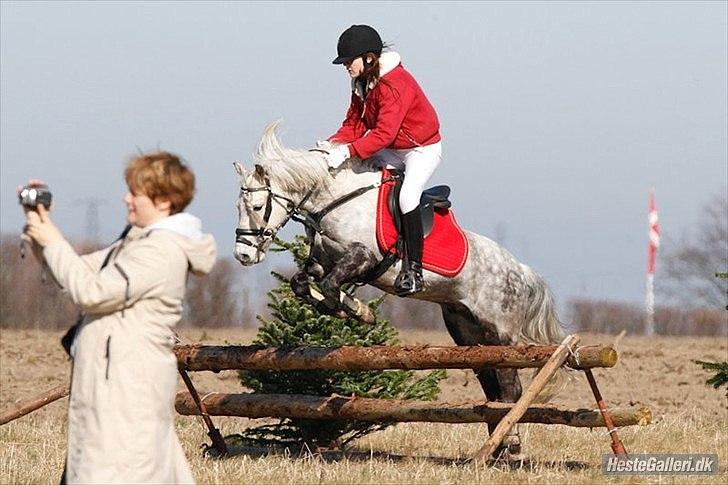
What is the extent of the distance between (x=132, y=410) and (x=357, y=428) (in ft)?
19.3

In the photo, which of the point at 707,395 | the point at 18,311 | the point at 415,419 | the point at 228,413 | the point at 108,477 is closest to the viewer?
the point at 108,477

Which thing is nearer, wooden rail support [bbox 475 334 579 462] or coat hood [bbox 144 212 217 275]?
coat hood [bbox 144 212 217 275]

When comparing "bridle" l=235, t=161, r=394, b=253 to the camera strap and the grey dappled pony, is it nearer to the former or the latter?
the grey dappled pony

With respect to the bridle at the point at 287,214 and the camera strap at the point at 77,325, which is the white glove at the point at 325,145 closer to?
the bridle at the point at 287,214

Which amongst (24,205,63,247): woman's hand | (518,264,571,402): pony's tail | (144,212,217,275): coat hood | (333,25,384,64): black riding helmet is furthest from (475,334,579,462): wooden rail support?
(24,205,63,247): woman's hand

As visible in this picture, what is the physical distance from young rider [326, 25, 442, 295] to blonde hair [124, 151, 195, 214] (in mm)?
4443

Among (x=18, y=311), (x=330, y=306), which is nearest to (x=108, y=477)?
(x=330, y=306)

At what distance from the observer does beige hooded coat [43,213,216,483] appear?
5.21 metres

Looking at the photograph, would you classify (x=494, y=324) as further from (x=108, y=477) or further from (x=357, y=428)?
(x=108, y=477)

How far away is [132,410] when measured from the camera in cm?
529

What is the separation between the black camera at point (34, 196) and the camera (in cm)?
517

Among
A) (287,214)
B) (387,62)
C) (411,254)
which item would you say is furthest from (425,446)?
(387,62)

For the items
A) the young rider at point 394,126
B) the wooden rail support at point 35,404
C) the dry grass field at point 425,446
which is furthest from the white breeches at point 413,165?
the wooden rail support at point 35,404

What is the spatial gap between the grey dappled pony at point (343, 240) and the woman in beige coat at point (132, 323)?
4.26m
